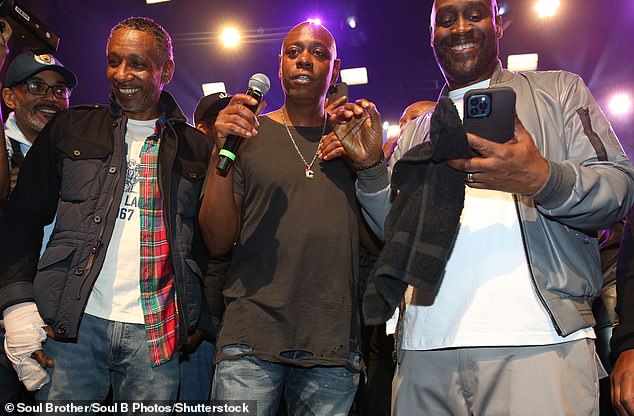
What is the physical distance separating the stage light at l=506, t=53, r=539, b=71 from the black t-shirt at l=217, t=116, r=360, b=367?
5.32 metres

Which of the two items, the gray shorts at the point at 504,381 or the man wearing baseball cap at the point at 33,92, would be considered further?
the man wearing baseball cap at the point at 33,92

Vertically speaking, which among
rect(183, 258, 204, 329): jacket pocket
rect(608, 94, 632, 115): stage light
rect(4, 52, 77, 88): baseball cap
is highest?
rect(608, 94, 632, 115): stage light

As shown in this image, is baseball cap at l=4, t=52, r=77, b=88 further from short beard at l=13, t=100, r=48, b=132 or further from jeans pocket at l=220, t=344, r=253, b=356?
jeans pocket at l=220, t=344, r=253, b=356

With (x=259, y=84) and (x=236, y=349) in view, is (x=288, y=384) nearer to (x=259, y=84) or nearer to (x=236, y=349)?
(x=236, y=349)

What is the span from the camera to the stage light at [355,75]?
6.98 m

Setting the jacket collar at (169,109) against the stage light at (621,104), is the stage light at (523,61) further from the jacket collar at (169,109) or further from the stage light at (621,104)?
the jacket collar at (169,109)

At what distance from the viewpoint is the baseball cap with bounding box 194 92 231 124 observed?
10.5 ft

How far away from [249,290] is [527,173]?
3.33 ft

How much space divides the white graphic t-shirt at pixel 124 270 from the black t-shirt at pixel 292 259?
0.33m

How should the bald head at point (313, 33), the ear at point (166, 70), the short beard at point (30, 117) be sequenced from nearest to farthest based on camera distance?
the bald head at point (313, 33), the ear at point (166, 70), the short beard at point (30, 117)

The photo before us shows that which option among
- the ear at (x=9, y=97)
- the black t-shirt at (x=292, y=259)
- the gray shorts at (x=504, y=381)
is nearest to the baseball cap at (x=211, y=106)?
the ear at (x=9, y=97)

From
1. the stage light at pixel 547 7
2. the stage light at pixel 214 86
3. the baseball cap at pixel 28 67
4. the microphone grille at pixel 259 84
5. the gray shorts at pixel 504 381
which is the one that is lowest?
the gray shorts at pixel 504 381

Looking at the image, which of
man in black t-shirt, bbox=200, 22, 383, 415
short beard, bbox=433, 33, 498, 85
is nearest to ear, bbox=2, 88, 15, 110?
man in black t-shirt, bbox=200, 22, 383, 415

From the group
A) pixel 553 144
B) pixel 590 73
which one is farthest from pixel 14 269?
pixel 590 73
